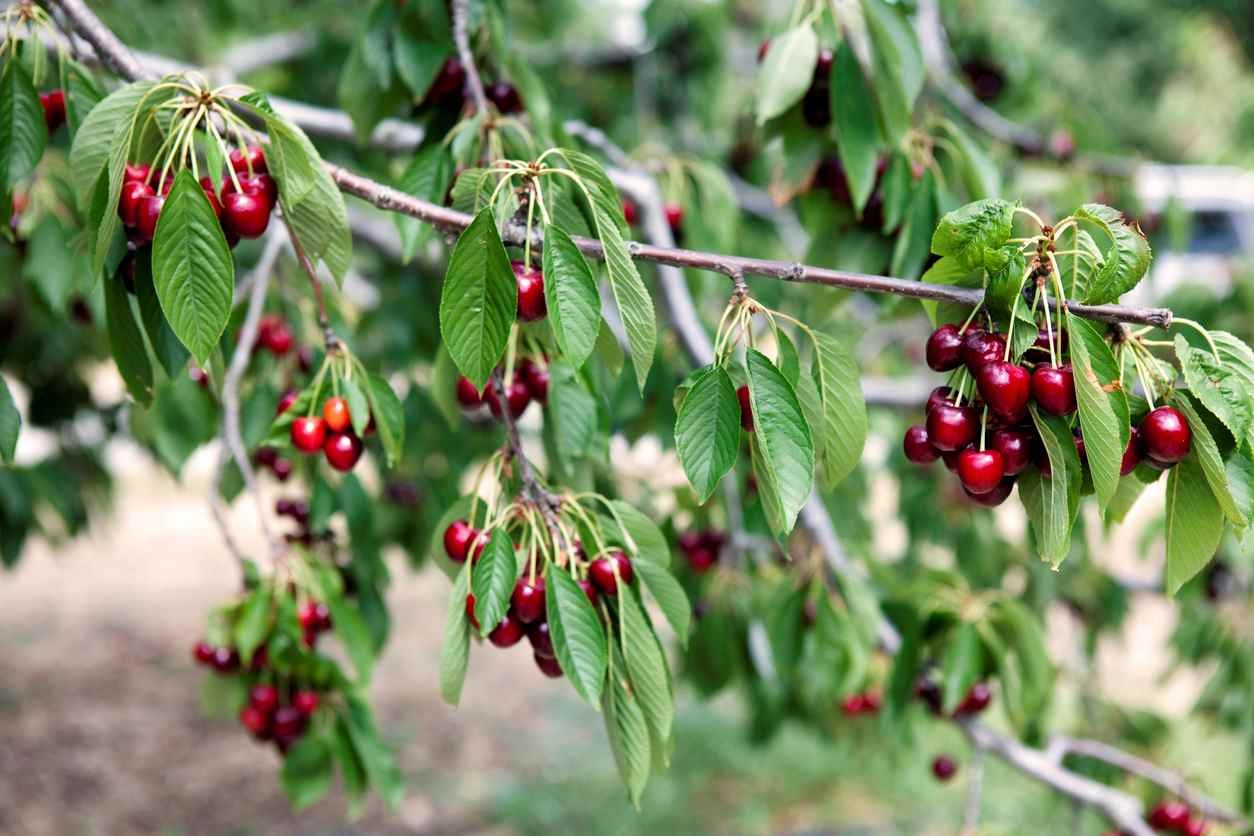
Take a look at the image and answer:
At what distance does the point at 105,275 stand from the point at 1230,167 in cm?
430

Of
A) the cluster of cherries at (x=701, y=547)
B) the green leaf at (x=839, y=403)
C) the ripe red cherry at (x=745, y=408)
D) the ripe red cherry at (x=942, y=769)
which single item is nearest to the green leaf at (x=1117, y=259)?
the green leaf at (x=839, y=403)

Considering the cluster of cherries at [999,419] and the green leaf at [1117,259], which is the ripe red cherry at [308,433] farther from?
the green leaf at [1117,259]

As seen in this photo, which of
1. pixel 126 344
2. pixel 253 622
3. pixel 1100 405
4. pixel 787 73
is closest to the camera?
pixel 1100 405

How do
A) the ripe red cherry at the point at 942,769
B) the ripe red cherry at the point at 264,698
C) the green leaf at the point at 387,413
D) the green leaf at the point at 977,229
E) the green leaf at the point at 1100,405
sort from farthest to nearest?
the ripe red cherry at the point at 942,769 → the ripe red cherry at the point at 264,698 → the green leaf at the point at 387,413 → the green leaf at the point at 977,229 → the green leaf at the point at 1100,405

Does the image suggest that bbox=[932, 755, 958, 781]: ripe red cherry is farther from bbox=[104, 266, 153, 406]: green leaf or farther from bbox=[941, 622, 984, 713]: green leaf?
bbox=[104, 266, 153, 406]: green leaf

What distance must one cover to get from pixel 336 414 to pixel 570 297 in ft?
1.86

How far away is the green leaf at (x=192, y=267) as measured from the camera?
1.12m

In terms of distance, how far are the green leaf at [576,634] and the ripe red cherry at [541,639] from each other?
69mm

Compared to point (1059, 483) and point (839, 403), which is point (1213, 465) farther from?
point (839, 403)

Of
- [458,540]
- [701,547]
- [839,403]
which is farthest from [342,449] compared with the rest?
[701,547]

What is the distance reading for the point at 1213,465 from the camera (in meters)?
1.10

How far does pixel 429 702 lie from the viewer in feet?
21.6

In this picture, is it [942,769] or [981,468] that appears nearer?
[981,468]

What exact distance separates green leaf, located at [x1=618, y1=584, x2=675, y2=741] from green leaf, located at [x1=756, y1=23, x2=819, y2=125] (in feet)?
2.85
